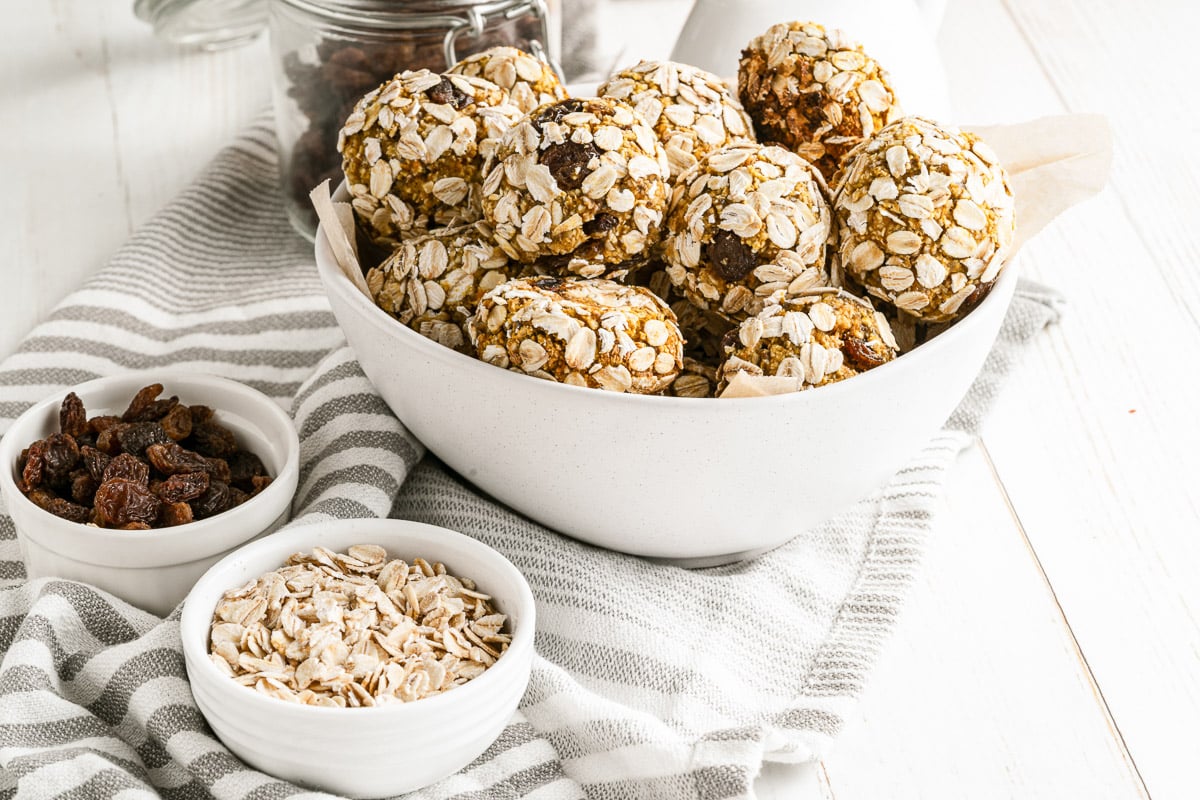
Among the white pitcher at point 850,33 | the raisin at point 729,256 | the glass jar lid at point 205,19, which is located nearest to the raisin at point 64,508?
the raisin at point 729,256

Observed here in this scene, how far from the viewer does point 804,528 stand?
0.96m

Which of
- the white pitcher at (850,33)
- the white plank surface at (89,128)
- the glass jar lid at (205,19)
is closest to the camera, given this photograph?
the white pitcher at (850,33)

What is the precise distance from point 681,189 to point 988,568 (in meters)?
0.37

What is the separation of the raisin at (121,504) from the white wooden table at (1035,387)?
423 millimetres

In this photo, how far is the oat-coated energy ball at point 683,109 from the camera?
0.92 meters

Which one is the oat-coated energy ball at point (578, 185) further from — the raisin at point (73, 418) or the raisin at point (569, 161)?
the raisin at point (73, 418)

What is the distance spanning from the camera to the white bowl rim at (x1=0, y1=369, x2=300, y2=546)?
0.85m

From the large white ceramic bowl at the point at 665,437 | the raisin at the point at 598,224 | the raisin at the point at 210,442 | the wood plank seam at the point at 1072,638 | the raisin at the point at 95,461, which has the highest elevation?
the raisin at the point at 598,224

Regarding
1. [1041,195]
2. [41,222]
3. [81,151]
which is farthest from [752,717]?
A: [81,151]

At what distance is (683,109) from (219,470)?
15.7 inches

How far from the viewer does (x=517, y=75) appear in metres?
0.98

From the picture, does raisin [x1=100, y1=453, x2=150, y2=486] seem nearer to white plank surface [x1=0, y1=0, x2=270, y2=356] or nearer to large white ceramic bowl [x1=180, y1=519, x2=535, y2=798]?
large white ceramic bowl [x1=180, y1=519, x2=535, y2=798]

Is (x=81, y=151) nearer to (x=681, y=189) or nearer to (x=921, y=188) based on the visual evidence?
(x=681, y=189)

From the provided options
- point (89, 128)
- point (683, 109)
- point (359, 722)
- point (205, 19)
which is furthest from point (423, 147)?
point (205, 19)
